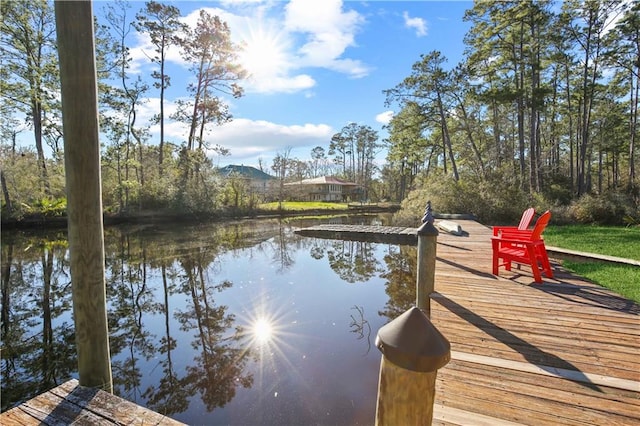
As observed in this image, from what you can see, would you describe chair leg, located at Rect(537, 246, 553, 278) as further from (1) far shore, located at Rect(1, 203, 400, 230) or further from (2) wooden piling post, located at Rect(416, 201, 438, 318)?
(1) far shore, located at Rect(1, 203, 400, 230)

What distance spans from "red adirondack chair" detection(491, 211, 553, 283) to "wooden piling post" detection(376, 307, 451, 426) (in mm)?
3515

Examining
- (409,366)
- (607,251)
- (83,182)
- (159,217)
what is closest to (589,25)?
(607,251)

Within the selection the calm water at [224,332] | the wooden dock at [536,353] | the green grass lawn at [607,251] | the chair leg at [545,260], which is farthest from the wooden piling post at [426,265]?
the green grass lawn at [607,251]

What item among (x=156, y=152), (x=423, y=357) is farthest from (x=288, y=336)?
(x=156, y=152)

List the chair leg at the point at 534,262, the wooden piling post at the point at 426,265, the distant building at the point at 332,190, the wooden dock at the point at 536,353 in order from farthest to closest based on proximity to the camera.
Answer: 1. the distant building at the point at 332,190
2. the chair leg at the point at 534,262
3. the wooden piling post at the point at 426,265
4. the wooden dock at the point at 536,353

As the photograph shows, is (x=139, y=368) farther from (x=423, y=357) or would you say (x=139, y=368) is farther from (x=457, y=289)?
(x=457, y=289)

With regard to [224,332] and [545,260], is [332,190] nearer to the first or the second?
[545,260]

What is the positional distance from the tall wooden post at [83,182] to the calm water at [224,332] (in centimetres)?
109

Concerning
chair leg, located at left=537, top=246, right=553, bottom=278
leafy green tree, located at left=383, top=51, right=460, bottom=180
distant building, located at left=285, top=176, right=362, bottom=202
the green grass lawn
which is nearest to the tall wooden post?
chair leg, located at left=537, top=246, right=553, bottom=278

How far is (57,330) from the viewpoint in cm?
394

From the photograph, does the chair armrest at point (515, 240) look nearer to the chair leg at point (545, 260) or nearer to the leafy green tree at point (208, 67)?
the chair leg at point (545, 260)

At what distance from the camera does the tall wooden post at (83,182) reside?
1744 mm

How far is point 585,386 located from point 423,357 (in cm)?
186

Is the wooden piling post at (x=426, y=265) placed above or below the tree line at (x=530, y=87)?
below
